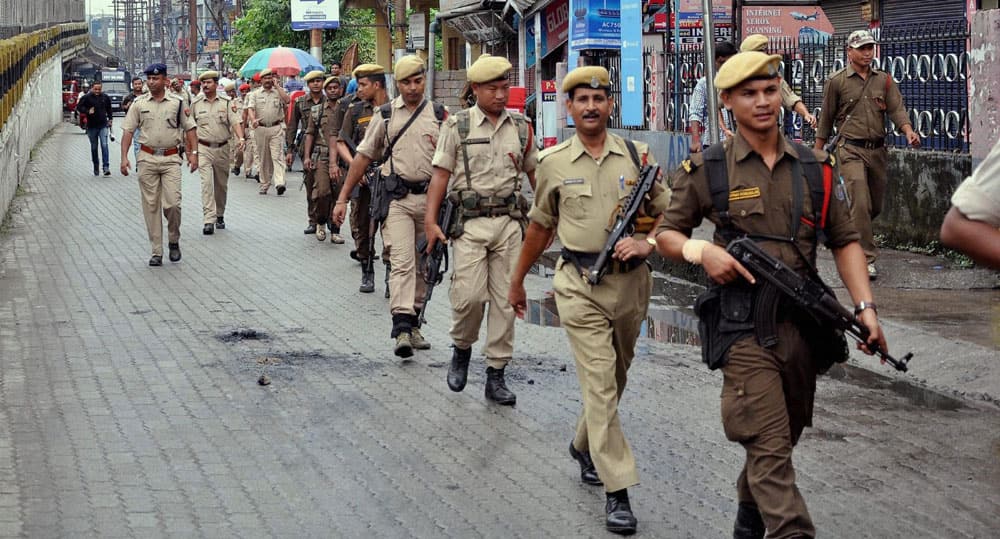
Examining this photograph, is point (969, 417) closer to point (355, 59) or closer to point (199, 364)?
point (199, 364)

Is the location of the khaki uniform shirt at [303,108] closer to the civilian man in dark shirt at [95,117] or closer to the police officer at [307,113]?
the police officer at [307,113]

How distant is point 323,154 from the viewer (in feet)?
53.1

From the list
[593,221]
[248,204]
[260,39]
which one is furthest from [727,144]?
[260,39]

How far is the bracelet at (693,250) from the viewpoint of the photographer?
4.79 metres

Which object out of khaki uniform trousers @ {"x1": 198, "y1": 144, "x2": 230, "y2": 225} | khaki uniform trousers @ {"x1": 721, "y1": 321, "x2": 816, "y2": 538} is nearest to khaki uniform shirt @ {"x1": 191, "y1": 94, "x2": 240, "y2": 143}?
khaki uniform trousers @ {"x1": 198, "y1": 144, "x2": 230, "y2": 225}

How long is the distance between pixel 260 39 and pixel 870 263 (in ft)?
137

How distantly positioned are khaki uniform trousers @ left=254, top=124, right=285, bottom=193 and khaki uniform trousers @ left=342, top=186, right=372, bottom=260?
412 inches

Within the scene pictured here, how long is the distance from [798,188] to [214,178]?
14185mm

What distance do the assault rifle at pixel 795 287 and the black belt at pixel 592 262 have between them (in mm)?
1291

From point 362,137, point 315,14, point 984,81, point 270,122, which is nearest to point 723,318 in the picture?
point 362,137

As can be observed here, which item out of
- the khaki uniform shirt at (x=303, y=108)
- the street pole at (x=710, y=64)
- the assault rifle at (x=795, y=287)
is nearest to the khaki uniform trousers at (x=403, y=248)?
the street pole at (x=710, y=64)

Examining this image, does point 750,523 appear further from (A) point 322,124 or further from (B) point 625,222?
(A) point 322,124

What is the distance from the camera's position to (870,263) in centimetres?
1215

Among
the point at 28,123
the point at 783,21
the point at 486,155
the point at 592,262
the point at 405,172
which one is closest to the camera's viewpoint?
the point at 592,262
